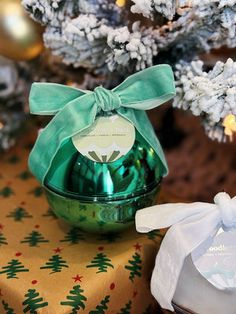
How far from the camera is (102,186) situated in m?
0.57

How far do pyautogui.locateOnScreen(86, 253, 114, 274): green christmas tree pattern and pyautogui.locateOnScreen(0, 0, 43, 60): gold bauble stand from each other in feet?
1.02

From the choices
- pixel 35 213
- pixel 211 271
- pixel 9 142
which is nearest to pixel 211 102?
pixel 211 271

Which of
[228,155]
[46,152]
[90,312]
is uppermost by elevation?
[46,152]

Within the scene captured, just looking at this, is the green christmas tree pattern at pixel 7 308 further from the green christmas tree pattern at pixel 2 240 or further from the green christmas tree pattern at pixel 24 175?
the green christmas tree pattern at pixel 24 175

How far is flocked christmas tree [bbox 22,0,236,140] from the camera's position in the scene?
562mm

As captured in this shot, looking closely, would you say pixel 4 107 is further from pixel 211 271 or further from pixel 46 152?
pixel 211 271

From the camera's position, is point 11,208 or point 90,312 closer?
point 90,312

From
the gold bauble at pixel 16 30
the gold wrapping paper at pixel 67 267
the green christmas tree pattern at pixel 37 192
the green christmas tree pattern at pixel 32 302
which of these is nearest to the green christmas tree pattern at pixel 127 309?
the gold wrapping paper at pixel 67 267

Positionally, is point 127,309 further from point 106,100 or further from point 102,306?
point 106,100

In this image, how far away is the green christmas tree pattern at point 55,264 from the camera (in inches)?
23.1

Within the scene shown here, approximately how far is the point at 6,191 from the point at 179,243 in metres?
0.32

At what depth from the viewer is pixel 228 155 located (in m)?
0.91

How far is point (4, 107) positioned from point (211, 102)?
1.30 feet

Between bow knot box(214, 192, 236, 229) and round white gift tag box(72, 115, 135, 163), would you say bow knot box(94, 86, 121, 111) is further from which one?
bow knot box(214, 192, 236, 229)
